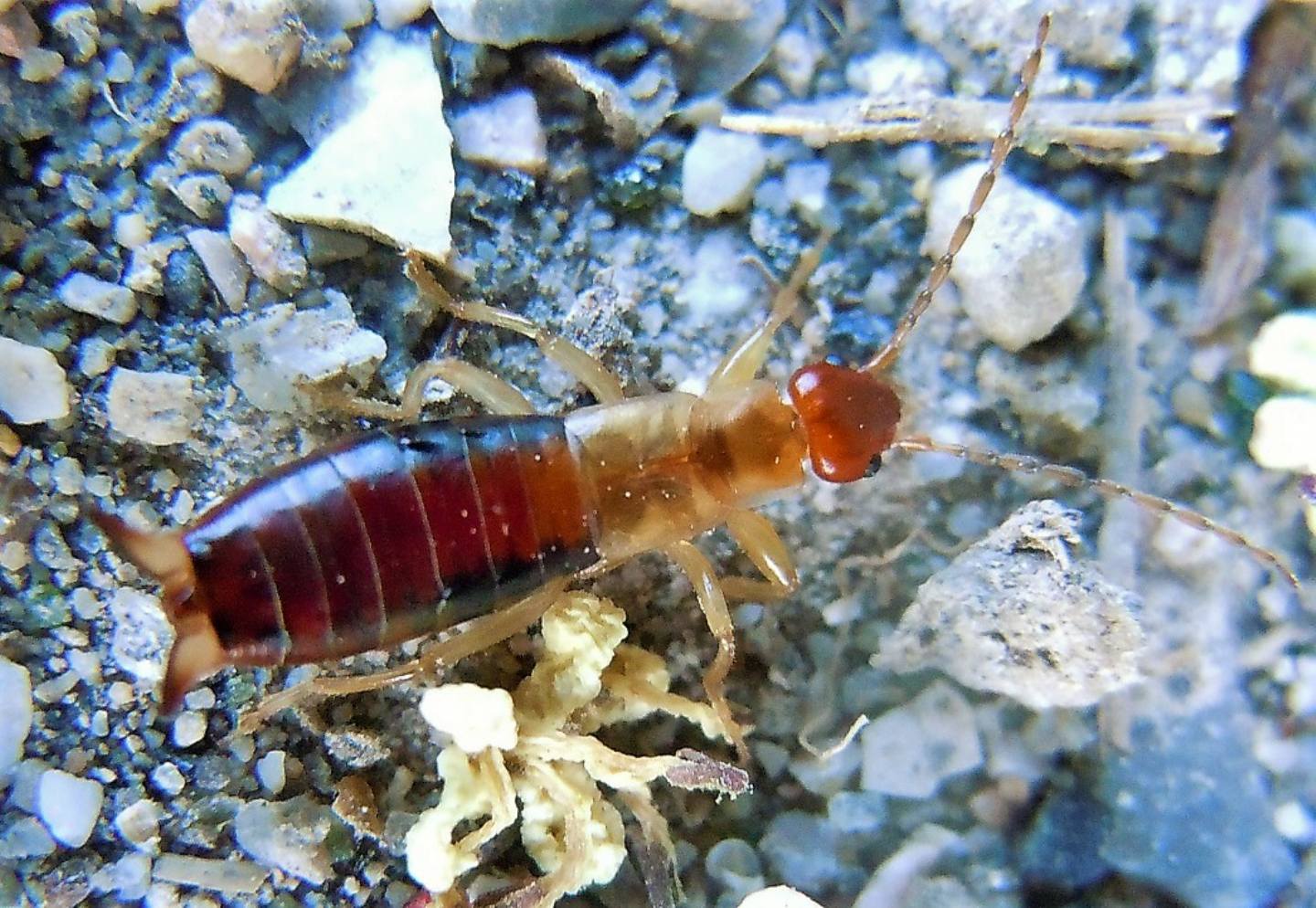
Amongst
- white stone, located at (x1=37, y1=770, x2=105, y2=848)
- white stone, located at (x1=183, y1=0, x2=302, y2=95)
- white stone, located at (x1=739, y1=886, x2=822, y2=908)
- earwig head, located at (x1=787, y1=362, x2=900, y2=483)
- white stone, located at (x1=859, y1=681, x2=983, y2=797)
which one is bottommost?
white stone, located at (x1=739, y1=886, x2=822, y2=908)

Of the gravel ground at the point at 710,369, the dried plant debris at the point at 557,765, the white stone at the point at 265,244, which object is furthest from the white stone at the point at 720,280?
the white stone at the point at 265,244

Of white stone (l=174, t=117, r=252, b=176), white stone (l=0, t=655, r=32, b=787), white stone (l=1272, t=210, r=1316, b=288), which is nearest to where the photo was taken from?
white stone (l=0, t=655, r=32, b=787)

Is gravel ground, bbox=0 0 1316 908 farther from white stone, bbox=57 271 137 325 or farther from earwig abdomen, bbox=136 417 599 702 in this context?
earwig abdomen, bbox=136 417 599 702

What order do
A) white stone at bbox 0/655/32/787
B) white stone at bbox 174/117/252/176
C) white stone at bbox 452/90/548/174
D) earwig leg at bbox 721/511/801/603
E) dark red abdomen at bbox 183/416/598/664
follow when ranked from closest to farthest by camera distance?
dark red abdomen at bbox 183/416/598/664, white stone at bbox 0/655/32/787, white stone at bbox 174/117/252/176, white stone at bbox 452/90/548/174, earwig leg at bbox 721/511/801/603

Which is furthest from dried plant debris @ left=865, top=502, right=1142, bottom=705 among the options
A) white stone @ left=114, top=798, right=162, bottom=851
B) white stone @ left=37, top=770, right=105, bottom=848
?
white stone @ left=37, top=770, right=105, bottom=848

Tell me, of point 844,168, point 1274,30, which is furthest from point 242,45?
point 1274,30

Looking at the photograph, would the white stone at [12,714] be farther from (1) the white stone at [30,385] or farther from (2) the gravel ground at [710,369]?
(1) the white stone at [30,385]

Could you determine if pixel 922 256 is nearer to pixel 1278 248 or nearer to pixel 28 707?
pixel 1278 248
